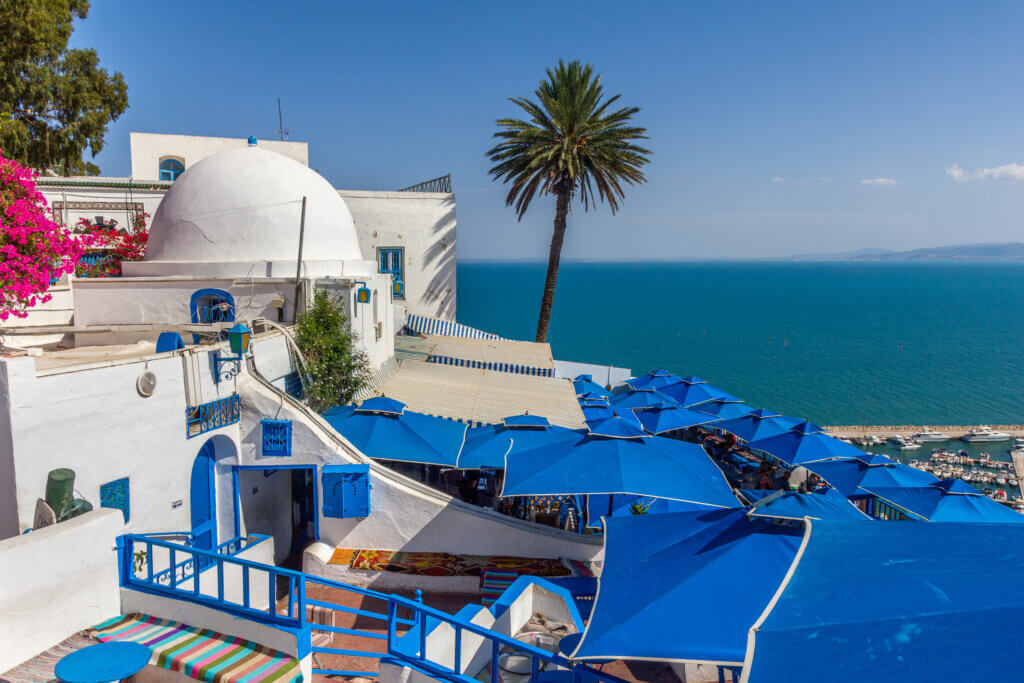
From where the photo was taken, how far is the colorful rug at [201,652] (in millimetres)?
5273

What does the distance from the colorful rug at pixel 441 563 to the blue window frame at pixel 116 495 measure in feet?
10.6

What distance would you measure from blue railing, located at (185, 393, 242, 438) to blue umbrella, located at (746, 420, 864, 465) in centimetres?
1448

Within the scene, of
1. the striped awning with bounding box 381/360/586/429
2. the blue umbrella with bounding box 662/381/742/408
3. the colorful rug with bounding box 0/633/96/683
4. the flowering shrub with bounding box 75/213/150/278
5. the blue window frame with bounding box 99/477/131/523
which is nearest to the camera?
the colorful rug with bounding box 0/633/96/683

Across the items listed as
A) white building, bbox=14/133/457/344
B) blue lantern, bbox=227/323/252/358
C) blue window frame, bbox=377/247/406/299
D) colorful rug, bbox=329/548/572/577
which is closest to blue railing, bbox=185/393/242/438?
blue lantern, bbox=227/323/252/358

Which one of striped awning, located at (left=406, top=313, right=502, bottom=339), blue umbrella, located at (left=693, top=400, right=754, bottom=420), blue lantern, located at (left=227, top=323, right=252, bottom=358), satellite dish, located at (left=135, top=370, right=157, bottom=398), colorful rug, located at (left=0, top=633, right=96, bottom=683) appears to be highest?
blue lantern, located at (left=227, top=323, right=252, bottom=358)

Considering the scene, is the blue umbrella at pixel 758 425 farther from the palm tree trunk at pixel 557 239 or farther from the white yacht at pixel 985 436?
the white yacht at pixel 985 436

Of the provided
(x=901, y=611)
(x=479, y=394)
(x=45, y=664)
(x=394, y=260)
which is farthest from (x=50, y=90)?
(x=901, y=611)

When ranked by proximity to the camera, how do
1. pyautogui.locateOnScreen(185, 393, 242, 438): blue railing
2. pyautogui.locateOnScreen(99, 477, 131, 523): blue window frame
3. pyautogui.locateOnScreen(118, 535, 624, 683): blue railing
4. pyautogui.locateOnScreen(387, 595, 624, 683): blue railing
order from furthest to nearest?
pyautogui.locateOnScreen(185, 393, 242, 438): blue railing, pyautogui.locateOnScreen(99, 477, 131, 523): blue window frame, pyautogui.locateOnScreen(118, 535, 624, 683): blue railing, pyautogui.locateOnScreen(387, 595, 624, 683): blue railing

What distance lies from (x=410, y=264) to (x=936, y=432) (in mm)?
32119

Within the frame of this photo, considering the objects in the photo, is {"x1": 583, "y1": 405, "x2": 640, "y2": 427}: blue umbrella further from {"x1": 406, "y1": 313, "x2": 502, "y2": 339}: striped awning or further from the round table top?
the round table top

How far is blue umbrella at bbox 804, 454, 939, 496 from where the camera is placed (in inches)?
559

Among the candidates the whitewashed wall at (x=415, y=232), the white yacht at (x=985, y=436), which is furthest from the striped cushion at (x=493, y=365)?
the white yacht at (x=985, y=436)

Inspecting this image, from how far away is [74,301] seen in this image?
1362 centimetres

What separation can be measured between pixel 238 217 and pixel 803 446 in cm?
1679
